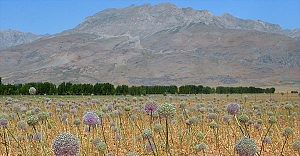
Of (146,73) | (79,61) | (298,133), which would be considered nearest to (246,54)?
(146,73)

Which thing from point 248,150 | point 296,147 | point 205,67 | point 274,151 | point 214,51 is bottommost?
point 274,151

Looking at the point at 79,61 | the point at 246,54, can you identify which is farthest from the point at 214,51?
the point at 79,61

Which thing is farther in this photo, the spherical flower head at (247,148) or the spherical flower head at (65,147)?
the spherical flower head at (247,148)

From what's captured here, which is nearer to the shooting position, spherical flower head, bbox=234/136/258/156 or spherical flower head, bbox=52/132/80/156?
spherical flower head, bbox=52/132/80/156

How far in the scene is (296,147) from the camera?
5.23 m

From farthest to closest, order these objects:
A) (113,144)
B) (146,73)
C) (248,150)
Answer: (146,73) < (113,144) < (248,150)

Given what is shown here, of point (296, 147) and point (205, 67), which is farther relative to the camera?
point (205, 67)

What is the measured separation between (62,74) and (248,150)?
6707 inches

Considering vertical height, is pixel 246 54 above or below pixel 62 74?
above

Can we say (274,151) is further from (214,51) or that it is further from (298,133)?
(214,51)

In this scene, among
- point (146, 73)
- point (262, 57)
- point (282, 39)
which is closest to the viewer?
point (146, 73)

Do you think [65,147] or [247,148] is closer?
[65,147]

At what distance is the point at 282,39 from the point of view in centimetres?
18738

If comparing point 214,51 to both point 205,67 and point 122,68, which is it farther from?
point 122,68
